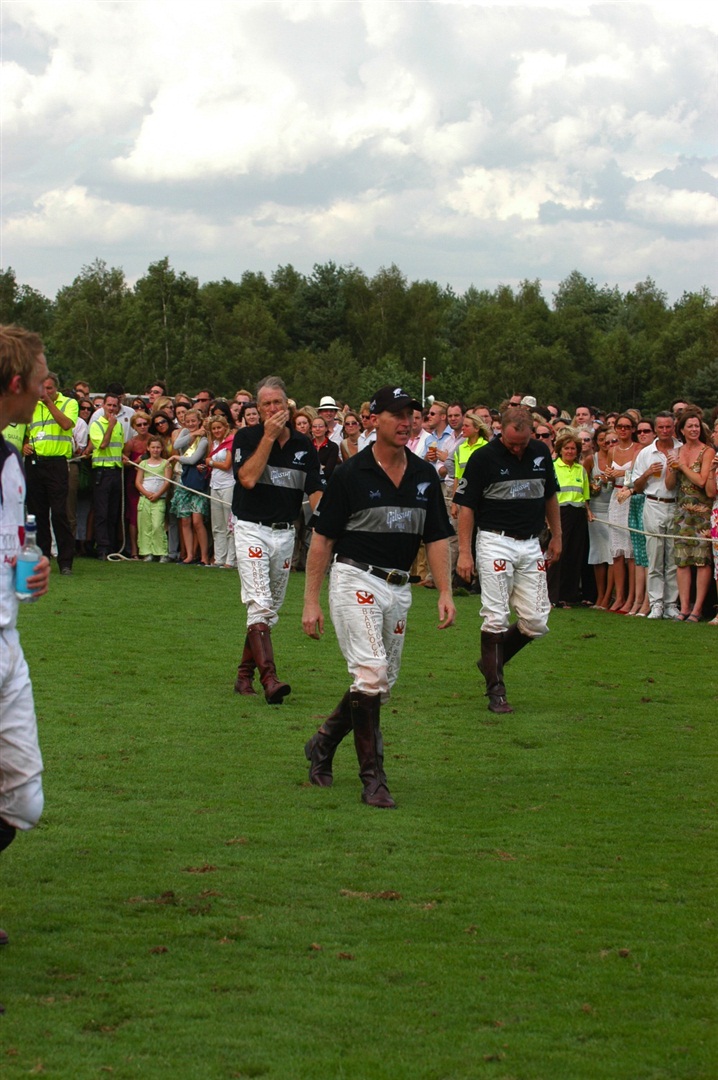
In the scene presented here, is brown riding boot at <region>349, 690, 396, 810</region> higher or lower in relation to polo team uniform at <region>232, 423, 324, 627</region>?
lower

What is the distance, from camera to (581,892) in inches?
233

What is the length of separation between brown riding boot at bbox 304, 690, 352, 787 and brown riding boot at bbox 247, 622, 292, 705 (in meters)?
2.14

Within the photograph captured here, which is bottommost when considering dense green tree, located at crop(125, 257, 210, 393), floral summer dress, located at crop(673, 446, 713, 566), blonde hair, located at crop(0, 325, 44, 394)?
floral summer dress, located at crop(673, 446, 713, 566)

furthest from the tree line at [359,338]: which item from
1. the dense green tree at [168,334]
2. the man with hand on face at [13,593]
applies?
the man with hand on face at [13,593]

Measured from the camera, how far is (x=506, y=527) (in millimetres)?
10195

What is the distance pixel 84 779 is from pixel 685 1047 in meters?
4.18

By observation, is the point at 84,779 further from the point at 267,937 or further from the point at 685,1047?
the point at 685,1047

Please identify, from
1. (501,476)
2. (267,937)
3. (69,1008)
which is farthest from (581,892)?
(501,476)

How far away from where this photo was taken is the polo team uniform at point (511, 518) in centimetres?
1019

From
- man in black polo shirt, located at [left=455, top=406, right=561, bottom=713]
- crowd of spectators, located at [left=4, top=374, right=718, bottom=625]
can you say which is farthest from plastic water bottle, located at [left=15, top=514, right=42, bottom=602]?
crowd of spectators, located at [left=4, top=374, right=718, bottom=625]

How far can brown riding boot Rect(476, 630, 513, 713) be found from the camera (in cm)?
1021

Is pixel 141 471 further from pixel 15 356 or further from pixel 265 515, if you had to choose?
pixel 15 356

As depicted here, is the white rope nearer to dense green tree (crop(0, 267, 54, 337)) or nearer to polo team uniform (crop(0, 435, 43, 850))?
polo team uniform (crop(0, 435, 43, 850))

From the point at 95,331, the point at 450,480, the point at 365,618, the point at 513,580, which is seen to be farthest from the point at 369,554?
the point at 95,331
